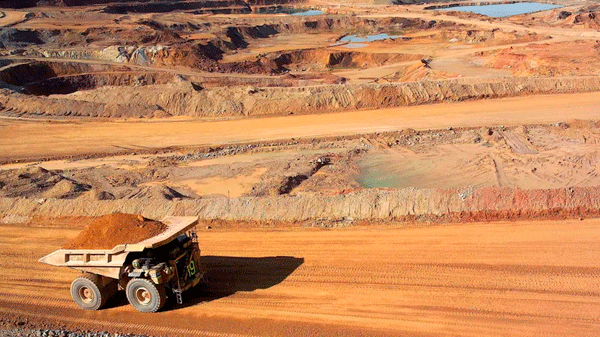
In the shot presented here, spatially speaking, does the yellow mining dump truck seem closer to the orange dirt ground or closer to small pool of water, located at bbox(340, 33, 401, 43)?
the orange dirt ground

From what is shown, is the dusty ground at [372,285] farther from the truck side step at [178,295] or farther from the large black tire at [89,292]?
the truck side step at [178,295]

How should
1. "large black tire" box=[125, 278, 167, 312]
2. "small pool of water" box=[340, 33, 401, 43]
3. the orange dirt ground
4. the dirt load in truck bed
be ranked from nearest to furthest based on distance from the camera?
"large black tire" box=[125, 278, 167, 312] → the dirt load in truck bed → the orange dirt ground → "small pool of water" box=[340, 33, 401, 43]

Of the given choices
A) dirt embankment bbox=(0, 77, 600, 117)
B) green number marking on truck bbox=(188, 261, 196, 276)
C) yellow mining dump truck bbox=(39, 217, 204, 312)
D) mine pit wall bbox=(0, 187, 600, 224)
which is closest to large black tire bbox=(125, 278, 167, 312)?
yellow mining dump truck bbox=(39, 217, 204, 312)

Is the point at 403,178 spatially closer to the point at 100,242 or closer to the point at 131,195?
the point at 131,195

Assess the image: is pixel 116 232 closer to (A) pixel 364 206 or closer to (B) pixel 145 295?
(B) pixel 145 295

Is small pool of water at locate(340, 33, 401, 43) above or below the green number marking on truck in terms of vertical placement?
above

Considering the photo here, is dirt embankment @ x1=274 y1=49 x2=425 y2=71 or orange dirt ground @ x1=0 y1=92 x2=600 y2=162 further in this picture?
dirt embankment @ x1=274 y1=49 x2=425 y2=71

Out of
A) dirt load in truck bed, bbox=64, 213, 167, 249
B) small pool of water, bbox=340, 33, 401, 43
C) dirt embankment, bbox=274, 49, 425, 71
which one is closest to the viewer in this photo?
dirt load in truck bed, bbox=64, 213, 167, 249

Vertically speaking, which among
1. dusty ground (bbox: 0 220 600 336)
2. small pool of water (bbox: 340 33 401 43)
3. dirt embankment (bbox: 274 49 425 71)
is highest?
small pool of water (bbox: 340 33 401 43)
